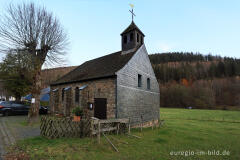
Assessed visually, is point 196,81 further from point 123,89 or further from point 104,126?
point 104,126

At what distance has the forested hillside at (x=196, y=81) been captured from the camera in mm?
59594

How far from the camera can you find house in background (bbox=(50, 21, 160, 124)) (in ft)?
35.1

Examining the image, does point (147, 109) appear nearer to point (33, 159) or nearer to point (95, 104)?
point (95, 104)

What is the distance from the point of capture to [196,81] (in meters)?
74.9

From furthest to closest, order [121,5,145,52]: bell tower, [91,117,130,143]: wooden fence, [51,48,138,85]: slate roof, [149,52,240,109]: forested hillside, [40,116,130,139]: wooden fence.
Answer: [149,52,240,109]: forested hillside < [121,5,145,52]: bell tower < [51,48,138,85]: slate roof < [40,116,130,139]: wooden fence < [91,117,130,143]: wooden fence

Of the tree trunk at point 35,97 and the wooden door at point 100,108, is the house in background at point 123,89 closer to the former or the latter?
the wooden door at point 100,108

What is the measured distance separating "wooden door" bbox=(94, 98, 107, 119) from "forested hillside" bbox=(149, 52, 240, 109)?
61.7 metres

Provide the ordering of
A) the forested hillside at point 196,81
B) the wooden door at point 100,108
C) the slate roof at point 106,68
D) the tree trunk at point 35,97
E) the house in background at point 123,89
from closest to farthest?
the house in background at point 123,89
the wooden door at point 100,108
the slate roof at point 106,68
the tree trunk at point 35,97
the forested hillside at point 196,81

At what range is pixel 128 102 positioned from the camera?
11484mm

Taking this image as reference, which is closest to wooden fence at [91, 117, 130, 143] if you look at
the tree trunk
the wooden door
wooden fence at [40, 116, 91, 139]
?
wooden fence at [40, 116, 91, 139]

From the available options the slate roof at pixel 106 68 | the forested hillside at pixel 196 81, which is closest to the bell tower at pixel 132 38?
the slate roof at pixel 106 68

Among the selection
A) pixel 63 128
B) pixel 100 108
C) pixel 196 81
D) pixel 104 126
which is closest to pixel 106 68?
pixel 100 108

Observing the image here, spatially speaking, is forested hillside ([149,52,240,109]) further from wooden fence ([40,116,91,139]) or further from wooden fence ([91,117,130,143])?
wooden fence ([40,116,91,139])

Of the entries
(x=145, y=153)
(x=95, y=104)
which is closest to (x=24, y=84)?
(x=95, y=104)
